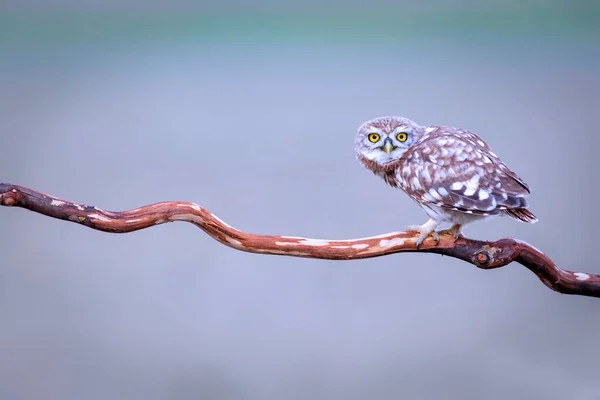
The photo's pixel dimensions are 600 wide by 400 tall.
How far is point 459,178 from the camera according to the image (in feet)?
6.02

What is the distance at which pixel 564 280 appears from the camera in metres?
2.03

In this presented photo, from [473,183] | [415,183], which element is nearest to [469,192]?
[473,183]

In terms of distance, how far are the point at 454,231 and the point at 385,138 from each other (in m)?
0.33

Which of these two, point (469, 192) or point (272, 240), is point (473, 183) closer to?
point (469, 192)

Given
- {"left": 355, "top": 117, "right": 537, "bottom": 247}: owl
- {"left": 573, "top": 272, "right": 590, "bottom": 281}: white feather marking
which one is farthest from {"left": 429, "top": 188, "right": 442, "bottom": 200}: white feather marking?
{"left": 573, "top": 272, "right": 590, "bottom": 281}: white feather marking

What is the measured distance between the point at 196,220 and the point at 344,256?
0.38 meters

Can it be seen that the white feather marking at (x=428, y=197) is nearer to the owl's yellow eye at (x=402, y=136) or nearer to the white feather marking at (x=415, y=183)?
the white feather marking at (x=415, y=183)

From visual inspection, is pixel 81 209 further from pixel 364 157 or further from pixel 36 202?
pixel 364 157

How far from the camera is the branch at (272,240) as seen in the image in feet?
6.23

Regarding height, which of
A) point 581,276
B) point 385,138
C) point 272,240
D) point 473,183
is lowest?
point 581,276

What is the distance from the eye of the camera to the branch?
190cm

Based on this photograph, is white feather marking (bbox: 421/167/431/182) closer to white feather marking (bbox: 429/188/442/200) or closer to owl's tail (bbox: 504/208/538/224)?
white feather marking (bbox: 429/188/442/200)

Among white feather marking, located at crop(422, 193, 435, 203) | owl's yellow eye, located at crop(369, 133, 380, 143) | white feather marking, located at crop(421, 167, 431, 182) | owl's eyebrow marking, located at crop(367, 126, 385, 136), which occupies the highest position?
owl's eyebrow marking, located at crop(367, 126, 385, 136)

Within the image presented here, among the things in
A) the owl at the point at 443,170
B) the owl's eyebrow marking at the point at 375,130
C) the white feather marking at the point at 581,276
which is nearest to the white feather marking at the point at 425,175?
the owl at the point at 443,170
